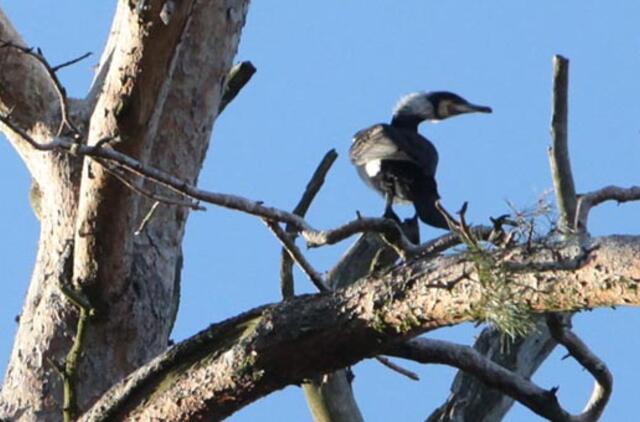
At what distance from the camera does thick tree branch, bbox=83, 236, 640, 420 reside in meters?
3.01

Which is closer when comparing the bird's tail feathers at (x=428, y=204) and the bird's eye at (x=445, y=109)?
the bird's tail feathers at (x=428, y=204)

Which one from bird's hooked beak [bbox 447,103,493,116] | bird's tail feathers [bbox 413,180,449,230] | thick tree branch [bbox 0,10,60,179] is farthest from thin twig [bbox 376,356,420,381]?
bird's hooked beak [bbox 447,103,493,116]

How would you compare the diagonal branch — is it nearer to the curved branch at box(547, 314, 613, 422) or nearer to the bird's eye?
the curved branch at box(547, 314, 613, 422)

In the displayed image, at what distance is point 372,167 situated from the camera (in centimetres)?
838

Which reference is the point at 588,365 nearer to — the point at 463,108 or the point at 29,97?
the point at 29,97

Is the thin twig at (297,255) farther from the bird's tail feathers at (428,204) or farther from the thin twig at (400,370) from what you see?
the bird's tail feathers at (428,204)

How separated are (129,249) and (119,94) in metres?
0.57

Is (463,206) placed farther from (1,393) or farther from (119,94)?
(1,393)

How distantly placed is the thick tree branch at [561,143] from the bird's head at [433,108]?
641 cm

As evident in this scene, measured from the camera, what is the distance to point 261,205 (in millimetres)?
3592

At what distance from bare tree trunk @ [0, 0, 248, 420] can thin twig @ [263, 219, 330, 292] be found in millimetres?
440

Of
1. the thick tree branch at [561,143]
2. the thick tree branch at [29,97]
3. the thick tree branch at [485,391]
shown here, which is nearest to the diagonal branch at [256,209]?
the thick tree branch at [561,143]

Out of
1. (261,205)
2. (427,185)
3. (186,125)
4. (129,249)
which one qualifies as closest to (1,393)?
(129,249)

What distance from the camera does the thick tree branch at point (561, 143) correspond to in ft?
11.3
